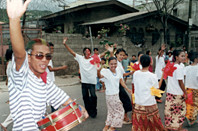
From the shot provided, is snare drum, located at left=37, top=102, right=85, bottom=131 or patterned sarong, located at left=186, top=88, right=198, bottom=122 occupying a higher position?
snare drum, located at left=37, top=102, right=85, bottom=131

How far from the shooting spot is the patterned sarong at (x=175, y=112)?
13.9ft

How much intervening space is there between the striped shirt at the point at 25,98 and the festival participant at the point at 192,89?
374 cm

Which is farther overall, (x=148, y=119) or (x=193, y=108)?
(x=193, y=108)

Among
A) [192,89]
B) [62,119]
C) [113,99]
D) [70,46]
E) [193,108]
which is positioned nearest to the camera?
[62,119]

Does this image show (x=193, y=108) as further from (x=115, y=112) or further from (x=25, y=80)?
(x=25, y=80)

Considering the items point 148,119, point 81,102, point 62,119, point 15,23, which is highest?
point 15,23

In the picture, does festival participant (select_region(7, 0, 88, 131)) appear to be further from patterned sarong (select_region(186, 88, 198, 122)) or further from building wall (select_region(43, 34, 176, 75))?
building wall (select_region(43, 34, 176, 75))

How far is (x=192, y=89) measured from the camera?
4848 millimetres

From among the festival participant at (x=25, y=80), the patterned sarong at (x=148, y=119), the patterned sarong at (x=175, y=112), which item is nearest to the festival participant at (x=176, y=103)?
the patterned sarong at (x=175, y=112)

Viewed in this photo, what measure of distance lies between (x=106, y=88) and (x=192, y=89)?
2.07 m

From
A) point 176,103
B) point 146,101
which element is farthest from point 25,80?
point 176,103

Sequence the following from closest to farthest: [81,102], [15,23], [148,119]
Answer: [15,23]
[148,119]
[81,102]

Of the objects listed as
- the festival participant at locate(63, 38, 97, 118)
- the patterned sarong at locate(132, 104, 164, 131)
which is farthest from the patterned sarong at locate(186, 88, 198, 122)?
the festival participant at locate(63, 38, 97, 118)

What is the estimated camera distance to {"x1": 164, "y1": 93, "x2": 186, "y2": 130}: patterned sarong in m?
4.23
